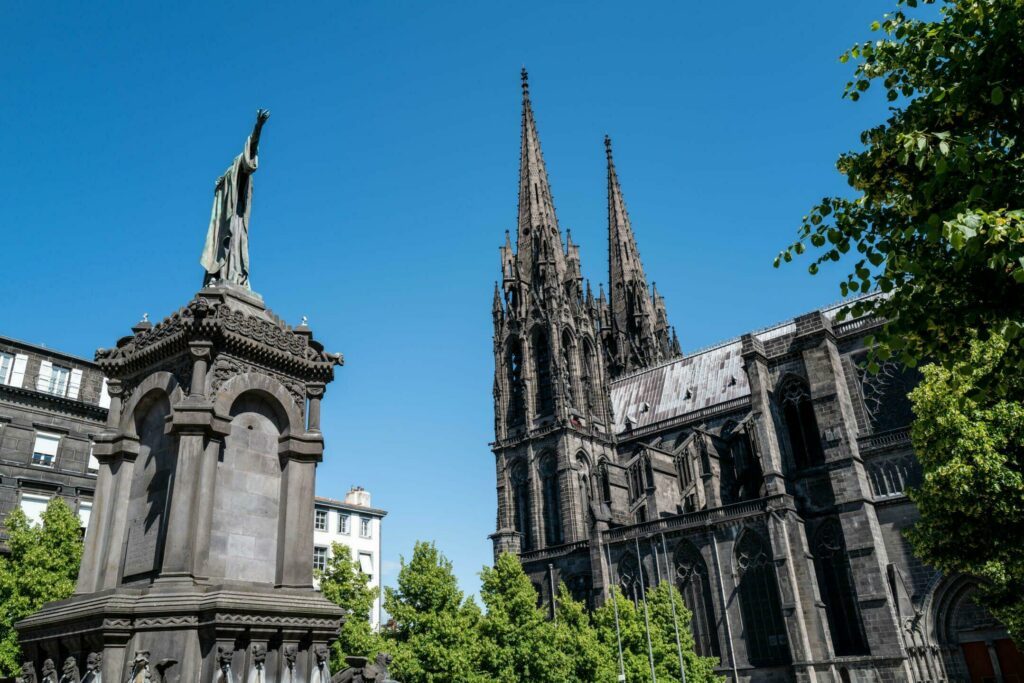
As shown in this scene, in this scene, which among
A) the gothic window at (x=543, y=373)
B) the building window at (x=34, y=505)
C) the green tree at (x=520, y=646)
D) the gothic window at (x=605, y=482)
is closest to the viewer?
the building window at (x=34, y=505)

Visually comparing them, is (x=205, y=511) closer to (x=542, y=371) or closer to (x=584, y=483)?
(x=584, y=483)

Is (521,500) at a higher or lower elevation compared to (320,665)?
higher

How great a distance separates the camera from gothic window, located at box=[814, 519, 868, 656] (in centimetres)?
3741

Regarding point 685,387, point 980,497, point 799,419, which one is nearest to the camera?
point 980,497

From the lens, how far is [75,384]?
35.1 meters

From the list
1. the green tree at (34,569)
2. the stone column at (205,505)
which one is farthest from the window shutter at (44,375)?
the stone column at (205,505)

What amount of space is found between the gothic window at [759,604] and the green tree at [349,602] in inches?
816

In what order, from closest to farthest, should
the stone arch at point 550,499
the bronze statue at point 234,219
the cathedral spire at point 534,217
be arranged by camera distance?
1. the bronze statue at point 234,219
2. the stone arch at point 550,499
3. the cathedral spire at point 534,217

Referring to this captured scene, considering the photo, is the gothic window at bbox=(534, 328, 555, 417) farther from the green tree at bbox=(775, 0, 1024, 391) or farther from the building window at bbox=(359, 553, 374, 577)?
the green tree at bbox=(775, 0, 1024, 391)

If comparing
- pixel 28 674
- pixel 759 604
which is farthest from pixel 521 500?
pixel 28 674

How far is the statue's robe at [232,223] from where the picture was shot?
1263 cm

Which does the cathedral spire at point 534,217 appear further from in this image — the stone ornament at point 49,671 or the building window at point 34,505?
the stone ornament at point 49,671

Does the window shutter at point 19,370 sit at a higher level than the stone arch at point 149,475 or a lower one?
higher

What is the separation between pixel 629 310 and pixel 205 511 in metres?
69.3
